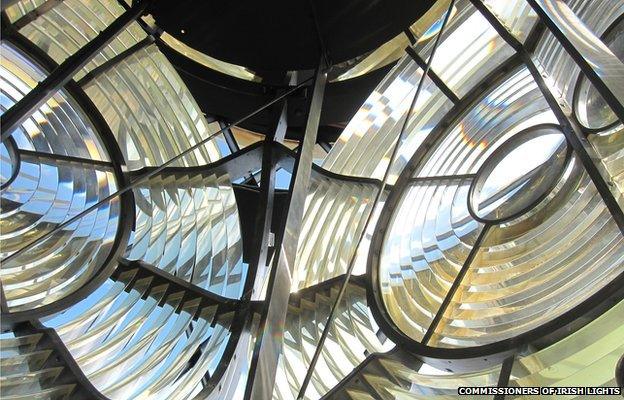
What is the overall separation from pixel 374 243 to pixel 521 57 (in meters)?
1.91

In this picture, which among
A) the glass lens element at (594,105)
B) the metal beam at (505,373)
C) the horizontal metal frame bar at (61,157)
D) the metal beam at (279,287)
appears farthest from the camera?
the horizontal metal frame bar at (61,157)

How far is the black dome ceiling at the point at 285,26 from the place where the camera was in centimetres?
466

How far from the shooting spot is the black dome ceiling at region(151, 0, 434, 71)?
4656mm

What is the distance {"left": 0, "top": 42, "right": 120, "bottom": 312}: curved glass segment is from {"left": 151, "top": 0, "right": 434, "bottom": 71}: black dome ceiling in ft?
4.16

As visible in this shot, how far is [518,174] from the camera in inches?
215

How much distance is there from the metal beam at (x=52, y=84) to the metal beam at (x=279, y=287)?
122cm

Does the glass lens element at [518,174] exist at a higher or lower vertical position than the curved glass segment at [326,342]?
higher

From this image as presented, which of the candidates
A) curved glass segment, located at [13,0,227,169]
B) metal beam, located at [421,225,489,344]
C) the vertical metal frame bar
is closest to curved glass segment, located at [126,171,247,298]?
curved glass segment, located at [13,0,227,169]

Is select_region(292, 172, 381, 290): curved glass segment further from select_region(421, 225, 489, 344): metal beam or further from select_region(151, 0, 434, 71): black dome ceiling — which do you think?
select_region(151, 0, 434, 71): black dome ceiling

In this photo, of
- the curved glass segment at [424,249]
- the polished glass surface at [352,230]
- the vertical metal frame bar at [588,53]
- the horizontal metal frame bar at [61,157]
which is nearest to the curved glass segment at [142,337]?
the polished glass surface at [352,230]

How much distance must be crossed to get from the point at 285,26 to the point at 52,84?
6.35 ft

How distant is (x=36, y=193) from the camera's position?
5.46m

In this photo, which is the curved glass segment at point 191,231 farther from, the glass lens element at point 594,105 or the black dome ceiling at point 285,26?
the glass lens element at point 594,105

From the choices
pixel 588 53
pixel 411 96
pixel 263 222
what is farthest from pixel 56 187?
pixel 588 53
